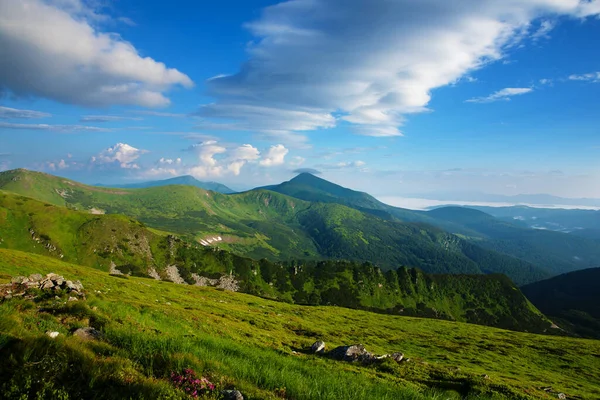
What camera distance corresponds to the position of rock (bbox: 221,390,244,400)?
6885mm

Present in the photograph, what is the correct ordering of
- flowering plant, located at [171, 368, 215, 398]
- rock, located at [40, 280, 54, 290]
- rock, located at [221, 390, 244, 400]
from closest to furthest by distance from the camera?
flowering plant, located at [171, 368, 215, 398] → rock, located at [221, 390, 244, 400] → rock, located at [40, 280, 54, 290]

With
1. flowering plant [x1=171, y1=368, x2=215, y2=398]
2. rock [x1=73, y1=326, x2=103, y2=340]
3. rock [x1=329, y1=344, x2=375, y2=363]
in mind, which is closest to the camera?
flowering plant [x1=171, y1=368, x2=215, y2=398]

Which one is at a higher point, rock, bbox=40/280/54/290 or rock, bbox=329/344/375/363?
rock, bbox=40/280/54/290

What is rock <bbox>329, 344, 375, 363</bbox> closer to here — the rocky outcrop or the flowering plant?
the rocky outcrop

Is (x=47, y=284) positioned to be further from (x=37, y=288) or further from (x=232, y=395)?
(x=232, y=395)

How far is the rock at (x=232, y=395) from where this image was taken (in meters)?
6.88

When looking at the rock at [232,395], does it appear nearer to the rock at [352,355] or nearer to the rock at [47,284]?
the rock at [352,355]

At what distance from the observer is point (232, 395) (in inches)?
275

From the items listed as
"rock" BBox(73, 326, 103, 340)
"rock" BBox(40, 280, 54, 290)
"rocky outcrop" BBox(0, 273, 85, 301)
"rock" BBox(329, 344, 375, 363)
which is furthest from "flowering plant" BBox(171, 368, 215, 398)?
"rock" BBox(40, 280, 54, 290)

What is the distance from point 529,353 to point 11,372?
404 ft

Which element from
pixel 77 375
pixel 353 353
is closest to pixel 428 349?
pixel 353 353

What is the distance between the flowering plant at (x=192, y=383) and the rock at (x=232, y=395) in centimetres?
32

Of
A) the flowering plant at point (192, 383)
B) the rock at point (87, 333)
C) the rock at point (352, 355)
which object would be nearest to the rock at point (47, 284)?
the rock at point (87, 333)

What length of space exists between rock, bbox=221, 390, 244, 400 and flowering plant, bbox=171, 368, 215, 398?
32cm
